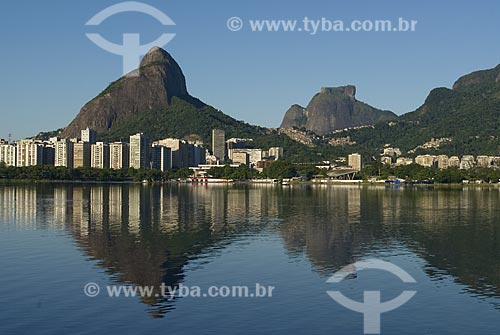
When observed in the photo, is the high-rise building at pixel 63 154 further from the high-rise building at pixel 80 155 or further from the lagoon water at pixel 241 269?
the lagoon water at pixel 241 269

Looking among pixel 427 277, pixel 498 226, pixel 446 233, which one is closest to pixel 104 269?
pixel 427 277

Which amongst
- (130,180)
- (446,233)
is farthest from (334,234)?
(130,180)

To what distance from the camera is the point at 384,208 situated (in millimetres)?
70625

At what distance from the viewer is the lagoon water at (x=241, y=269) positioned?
22438 mm

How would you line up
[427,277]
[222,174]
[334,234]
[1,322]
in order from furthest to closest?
1. [222,174]
2. [334,234]
3. [427,277]
4. [1,322]

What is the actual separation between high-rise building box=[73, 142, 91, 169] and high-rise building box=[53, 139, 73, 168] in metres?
1.16

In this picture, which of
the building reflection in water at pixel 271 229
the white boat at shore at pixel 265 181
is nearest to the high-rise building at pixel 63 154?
the white boat at shore at pixel 265 181

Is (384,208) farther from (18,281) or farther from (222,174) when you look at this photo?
(222,174)

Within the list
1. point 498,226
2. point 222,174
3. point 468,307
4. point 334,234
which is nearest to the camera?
point 468,307

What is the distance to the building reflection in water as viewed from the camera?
31797mm

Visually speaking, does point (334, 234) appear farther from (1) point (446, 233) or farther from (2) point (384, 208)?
(2) point (384, 208)

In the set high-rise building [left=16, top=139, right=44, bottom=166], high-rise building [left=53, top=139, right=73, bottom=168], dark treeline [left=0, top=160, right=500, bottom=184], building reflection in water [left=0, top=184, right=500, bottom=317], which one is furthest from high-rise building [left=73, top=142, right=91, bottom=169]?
building reflection in water [left=0, top=184, right=500, bottom=317]

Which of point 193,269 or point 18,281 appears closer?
point 18,281

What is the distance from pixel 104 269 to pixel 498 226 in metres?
32.0
